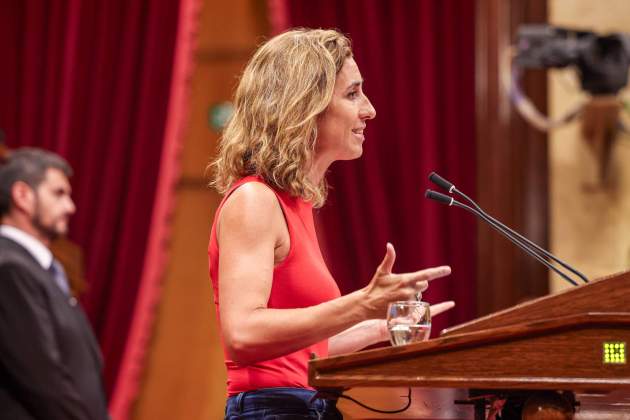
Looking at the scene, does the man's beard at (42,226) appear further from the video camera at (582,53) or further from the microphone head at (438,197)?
the microphone head at (438,197)

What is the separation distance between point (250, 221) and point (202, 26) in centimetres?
338

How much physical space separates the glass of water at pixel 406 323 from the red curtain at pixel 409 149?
2707 millimetres

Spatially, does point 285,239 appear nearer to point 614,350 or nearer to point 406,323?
point 406,323

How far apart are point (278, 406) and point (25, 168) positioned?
279cm

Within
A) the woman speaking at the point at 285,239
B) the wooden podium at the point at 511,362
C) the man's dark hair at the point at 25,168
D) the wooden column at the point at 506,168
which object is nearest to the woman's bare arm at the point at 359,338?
the woman speaking at the point at 285,239

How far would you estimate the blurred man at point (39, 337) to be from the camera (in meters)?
3.04

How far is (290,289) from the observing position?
5.58ft

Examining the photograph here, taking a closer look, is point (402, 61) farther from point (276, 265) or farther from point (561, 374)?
point (561, 374)

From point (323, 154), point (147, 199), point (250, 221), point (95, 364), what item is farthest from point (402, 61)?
point (250, 221)

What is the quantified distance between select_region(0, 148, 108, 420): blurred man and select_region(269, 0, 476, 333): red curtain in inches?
49.2

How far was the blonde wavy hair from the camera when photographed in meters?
1.76

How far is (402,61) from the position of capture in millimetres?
4336

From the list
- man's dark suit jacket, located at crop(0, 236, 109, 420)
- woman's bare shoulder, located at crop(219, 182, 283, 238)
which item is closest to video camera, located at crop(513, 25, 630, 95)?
man's dark suit jacket, located at crop(0, 236, 109, 420)

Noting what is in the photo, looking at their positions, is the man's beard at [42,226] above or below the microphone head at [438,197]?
below
